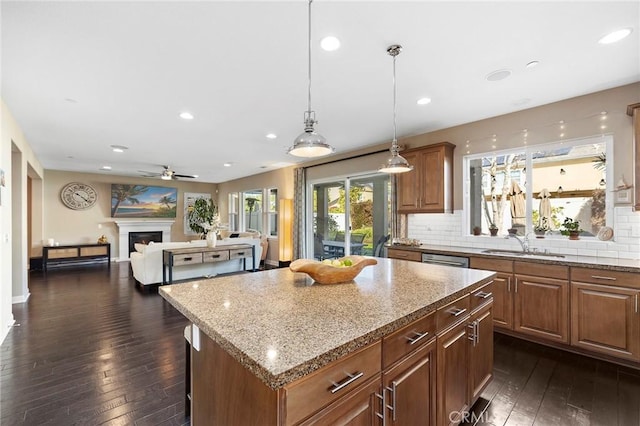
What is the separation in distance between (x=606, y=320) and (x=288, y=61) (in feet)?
12.0

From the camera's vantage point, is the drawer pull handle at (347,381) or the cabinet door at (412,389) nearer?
the drawer pull handle at (347,381)

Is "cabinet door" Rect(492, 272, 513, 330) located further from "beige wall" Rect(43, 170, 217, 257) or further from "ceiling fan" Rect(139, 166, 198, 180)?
"beige wall" Rect(43, 170, 217, 257)

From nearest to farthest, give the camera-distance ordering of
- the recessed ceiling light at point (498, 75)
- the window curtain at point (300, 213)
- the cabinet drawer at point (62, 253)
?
the recessed ceiling light at point (498, 75)
the window curtain at point (300, 213)
the cabinet drawer at point (62, 253)

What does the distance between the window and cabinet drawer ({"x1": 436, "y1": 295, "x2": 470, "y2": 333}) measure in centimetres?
260

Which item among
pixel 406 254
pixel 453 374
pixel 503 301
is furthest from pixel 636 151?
pixel 453 374

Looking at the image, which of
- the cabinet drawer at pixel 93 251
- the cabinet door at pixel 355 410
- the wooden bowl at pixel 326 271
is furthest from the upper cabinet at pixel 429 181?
the cabinet drawer at pixel 93 251

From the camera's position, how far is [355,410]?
108cm

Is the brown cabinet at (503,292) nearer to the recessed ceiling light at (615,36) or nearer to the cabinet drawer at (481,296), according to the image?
the cabinet drawer at (481,296)

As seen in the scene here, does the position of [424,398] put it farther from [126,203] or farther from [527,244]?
[126,203]

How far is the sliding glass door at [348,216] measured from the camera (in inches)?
218

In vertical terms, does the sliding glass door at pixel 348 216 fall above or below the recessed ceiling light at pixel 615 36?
below

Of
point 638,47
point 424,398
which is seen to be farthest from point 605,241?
point 424,398

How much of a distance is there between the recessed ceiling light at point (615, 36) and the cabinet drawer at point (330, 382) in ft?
9.45

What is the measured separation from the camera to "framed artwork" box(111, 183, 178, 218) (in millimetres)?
9016
